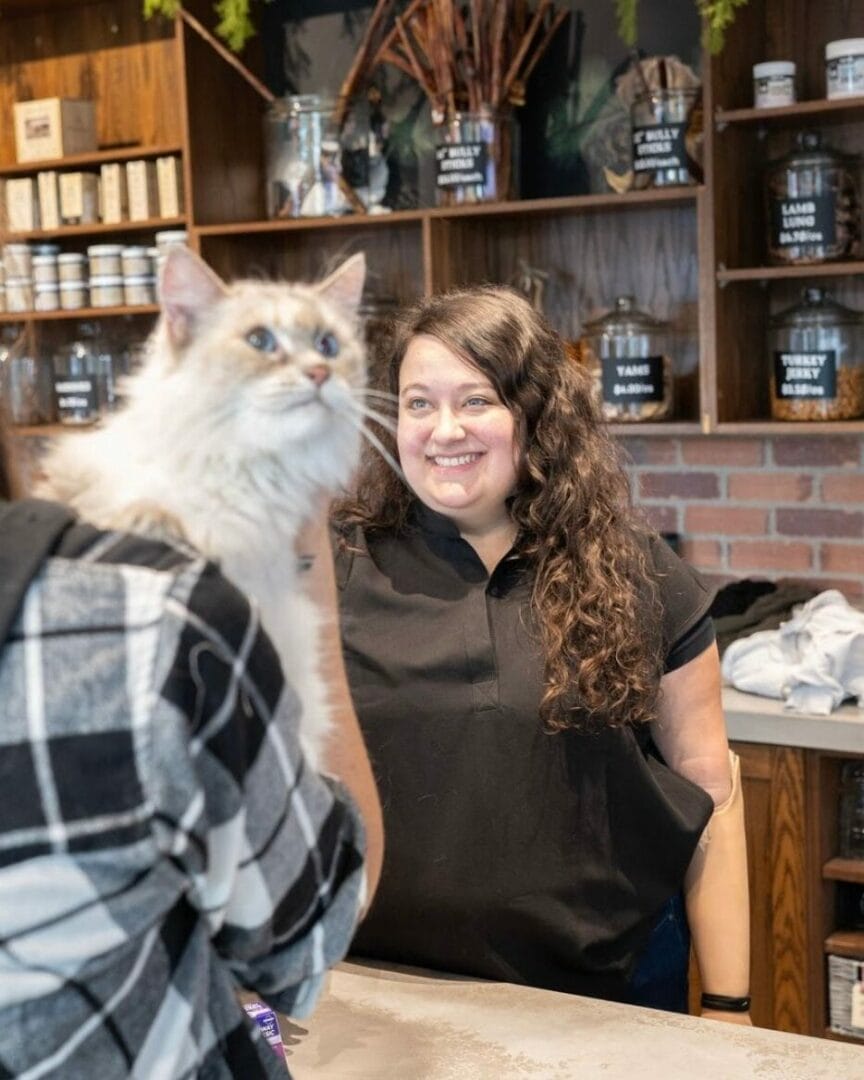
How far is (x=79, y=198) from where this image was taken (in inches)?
142

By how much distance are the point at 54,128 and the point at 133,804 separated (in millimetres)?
3374

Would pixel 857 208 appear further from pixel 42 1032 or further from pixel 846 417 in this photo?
pixel 42 1032

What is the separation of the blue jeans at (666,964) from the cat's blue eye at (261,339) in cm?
130

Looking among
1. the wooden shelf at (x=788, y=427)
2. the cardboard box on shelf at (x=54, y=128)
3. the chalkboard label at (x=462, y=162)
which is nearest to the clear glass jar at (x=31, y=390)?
the cardboard box on shelf at (x=54, y=128)

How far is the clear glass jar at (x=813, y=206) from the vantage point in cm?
280

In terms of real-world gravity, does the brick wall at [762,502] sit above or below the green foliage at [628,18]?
below

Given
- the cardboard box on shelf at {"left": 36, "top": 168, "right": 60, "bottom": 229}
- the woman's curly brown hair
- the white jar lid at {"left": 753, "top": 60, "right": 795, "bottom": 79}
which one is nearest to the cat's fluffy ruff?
the woman's curly brown hair

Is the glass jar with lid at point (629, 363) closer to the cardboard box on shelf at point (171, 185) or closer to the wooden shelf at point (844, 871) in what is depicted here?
the wooden shelf at point (844, 871)

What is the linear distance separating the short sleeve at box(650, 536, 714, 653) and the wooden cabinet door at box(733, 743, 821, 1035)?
860 mm

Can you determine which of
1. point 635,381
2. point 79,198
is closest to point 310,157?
point 79,198

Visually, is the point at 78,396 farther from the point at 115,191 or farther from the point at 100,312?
the point at 115,191

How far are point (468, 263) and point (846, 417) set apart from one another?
0.95 meters

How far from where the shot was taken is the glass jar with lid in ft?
9.83

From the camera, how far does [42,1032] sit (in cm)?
66
